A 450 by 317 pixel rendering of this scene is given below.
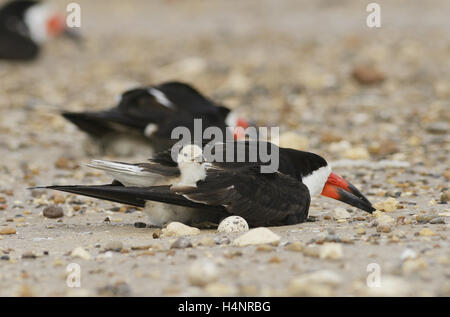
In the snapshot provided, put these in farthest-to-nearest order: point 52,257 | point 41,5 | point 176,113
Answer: point 41,5, point 176,113, point 52,257

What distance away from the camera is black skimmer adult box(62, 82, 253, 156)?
220 inches

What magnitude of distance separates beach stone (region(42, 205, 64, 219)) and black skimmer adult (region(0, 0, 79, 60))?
5.85 metres

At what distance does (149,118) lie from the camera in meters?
5.68

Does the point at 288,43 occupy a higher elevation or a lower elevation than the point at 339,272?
higher

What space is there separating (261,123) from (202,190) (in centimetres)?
335

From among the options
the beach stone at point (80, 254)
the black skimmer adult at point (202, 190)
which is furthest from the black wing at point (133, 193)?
the beach stone at point (80, 254)

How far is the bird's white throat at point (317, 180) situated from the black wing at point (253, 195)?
7.9 inches

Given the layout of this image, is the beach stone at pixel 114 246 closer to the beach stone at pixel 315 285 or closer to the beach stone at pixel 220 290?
the beach stone at pixel 220 290

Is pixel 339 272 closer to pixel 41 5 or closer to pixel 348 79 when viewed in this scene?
pixel 348 79

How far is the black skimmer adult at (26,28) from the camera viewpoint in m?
9.62

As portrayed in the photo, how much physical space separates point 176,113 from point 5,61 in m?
4.65

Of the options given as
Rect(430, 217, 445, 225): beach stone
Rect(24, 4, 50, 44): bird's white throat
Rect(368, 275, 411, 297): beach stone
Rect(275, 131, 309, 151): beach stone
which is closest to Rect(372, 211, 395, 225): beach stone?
Rect(430, 217, 445, 225): beach stone
